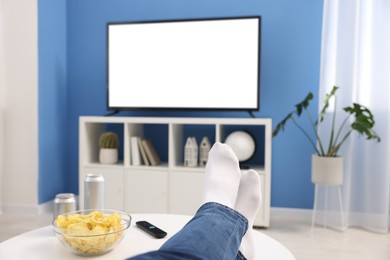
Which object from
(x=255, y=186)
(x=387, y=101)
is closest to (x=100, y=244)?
(x=255, y=186)

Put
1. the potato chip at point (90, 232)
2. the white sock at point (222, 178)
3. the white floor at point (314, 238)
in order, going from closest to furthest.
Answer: the potato chip at point (90, 232)
the white sock at point (222, 178)
the white floor at point (314, 238)

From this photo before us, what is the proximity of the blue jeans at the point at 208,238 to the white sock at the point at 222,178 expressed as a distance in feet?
0.37

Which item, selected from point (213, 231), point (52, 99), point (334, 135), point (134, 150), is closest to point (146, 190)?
point (134, 150)

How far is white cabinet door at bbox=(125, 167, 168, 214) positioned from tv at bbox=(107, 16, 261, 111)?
1.52 feet

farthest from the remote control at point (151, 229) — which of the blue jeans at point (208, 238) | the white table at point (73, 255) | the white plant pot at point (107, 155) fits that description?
the white plant pot at point (107, 155)

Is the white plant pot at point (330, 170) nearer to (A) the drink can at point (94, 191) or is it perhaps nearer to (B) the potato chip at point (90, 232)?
(A) the drink can at point (94, 191)

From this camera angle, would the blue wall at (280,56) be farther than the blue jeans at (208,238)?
Yes

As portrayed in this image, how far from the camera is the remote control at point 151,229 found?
108 cm

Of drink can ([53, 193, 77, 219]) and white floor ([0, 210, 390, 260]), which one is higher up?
drink can ([53, 193, 77, 219])

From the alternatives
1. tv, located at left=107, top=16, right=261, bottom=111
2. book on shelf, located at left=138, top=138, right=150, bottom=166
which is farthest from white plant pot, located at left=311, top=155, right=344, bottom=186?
book on shelf, located at left=138, top=138, right=150, bottom=166

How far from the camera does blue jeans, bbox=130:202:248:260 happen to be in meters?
0.65

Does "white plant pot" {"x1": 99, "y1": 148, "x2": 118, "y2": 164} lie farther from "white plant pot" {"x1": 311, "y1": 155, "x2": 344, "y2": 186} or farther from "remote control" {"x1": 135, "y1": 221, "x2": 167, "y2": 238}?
"remote control" {"x1": 135, "y1": 221, "x2": 167, "y2": 238}

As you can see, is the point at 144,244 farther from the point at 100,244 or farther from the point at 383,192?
the point at 383,192

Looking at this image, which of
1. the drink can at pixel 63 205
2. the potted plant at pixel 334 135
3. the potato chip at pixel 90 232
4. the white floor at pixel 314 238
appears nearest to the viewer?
the potato chip at pixel 90 232
